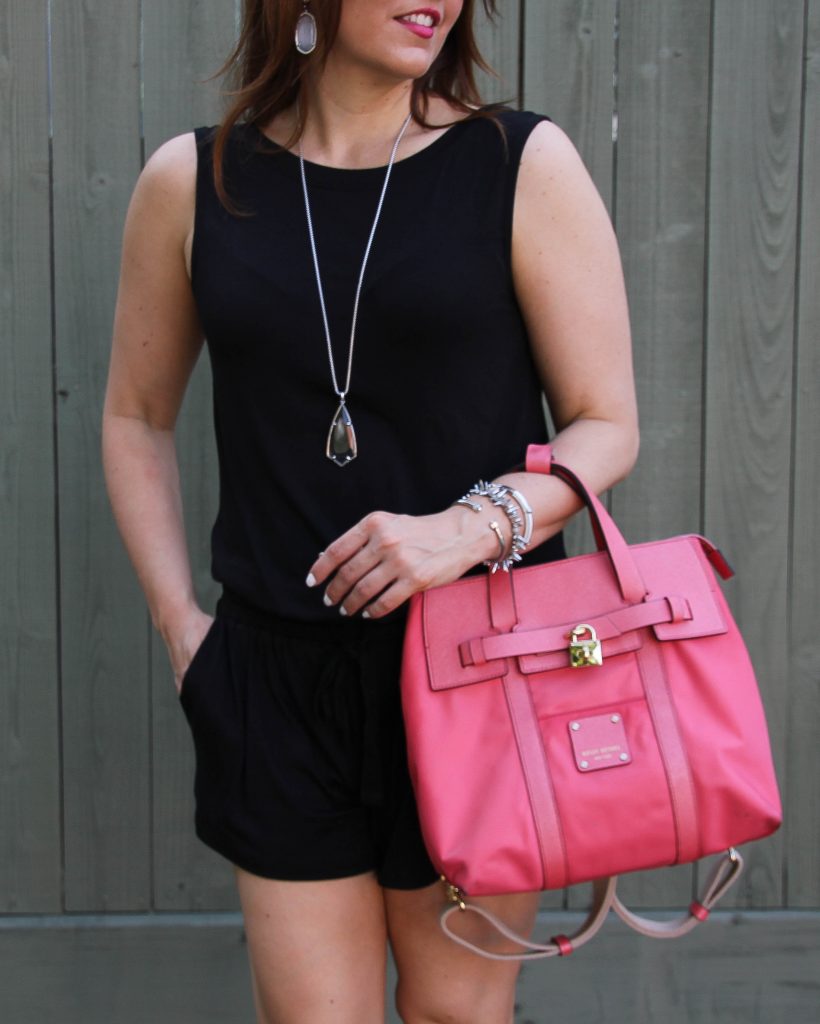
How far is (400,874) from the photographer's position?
1626 mm

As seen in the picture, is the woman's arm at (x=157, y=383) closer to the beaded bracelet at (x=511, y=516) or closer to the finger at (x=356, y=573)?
the finger at (x=356, y=573)

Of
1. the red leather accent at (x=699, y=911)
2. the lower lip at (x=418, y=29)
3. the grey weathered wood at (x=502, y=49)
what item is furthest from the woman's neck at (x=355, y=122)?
the red leather accent at (x=699, y=911)

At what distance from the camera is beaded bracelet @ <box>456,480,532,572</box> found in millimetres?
1532

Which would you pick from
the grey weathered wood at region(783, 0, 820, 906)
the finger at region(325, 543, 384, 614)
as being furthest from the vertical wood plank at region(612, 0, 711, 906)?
the finger at region(325, 543, 384, 614)

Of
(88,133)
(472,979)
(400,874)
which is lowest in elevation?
(472,979)

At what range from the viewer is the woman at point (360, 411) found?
160 cm

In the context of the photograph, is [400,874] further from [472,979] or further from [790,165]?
[790,165]

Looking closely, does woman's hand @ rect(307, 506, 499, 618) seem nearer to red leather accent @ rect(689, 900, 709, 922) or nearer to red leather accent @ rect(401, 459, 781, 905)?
red leather accent @ rect(401, 459, 781, 905)

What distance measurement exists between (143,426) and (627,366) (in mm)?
714

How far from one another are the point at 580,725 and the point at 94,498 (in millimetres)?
1416

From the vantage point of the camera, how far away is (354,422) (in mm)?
1614

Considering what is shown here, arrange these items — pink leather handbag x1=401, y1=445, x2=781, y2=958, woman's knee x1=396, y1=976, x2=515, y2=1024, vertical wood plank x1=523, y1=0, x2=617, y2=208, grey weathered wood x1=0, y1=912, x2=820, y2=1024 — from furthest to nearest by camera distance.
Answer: grey weathered wood x1=0, y1=912, x2=820, y2=1024 < vertical wood plank x1=523, y1=0, x2=617, y2=208 < woman's knee x1=396, y1=976, x2=515, y2=1024 < pink leather handbag x1=401, y1=445, x2=781, y2=958

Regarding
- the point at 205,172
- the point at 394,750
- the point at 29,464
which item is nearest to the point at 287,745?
the point at 394,750

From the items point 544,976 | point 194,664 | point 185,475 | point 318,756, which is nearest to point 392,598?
point 318,756
